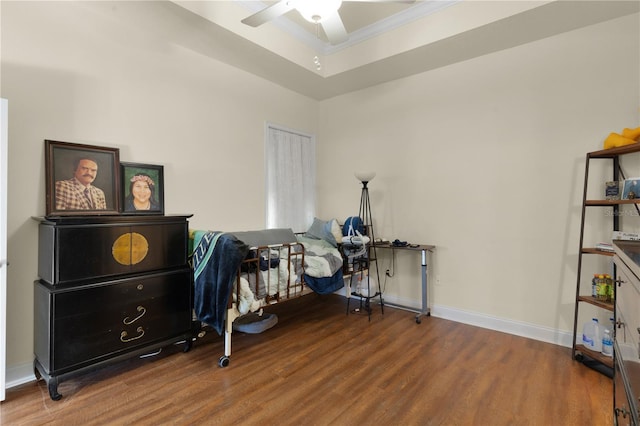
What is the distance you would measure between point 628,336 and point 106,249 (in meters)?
2.77

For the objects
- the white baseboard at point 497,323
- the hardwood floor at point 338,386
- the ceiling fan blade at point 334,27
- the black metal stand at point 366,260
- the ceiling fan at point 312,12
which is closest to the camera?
the hardwood floor at point 338,386

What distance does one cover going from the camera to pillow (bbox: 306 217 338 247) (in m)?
3.60

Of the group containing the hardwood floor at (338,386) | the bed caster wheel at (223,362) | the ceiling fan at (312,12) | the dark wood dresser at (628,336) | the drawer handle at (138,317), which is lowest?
the hardwood floor at (338,386)

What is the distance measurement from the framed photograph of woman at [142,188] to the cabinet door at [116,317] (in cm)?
66

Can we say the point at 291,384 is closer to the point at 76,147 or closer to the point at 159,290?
the point at 159,290

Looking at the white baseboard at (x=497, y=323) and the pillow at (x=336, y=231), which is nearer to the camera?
the white baseboard at (x=497, y=323)

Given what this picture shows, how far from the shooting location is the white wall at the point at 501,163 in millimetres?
2654

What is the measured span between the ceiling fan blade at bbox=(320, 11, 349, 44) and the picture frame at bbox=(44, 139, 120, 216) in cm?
187

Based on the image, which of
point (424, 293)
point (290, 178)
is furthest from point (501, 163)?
point (290, 178)

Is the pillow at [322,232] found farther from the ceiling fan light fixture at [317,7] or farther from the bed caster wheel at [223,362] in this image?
the ceiling fan light fixture at [317,7]

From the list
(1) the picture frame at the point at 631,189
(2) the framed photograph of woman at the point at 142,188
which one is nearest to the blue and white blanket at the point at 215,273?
(2) the framed photograph of woman at the point at 142,188

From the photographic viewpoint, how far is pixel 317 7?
1919 mm

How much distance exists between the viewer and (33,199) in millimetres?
2188

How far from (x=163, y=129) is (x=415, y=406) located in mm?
2909
